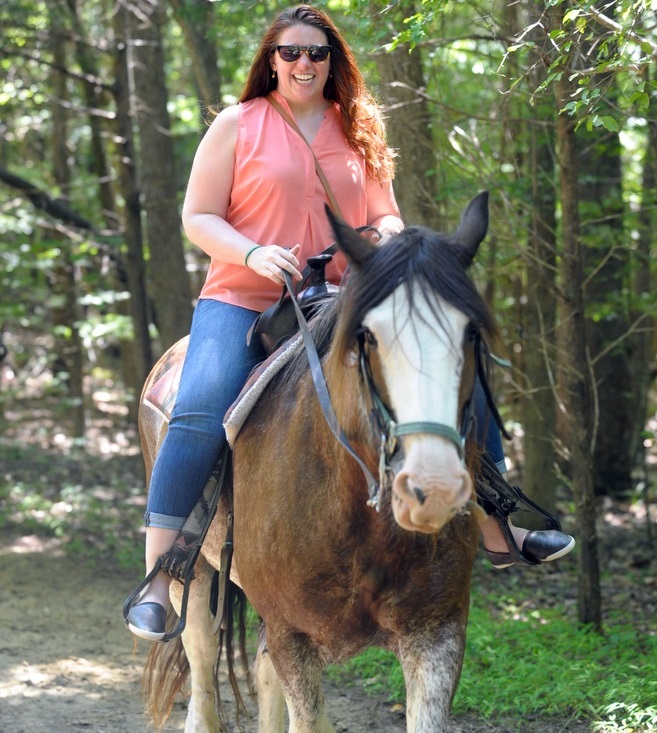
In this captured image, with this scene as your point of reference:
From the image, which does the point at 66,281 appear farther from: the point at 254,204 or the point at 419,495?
the point at 419,495

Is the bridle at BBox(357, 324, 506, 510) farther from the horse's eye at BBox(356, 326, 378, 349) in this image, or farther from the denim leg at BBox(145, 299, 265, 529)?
the denim leg at BBox(145, 299, 265, 529)

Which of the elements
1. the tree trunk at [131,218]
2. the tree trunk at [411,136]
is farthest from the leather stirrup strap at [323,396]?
the tree trunk at [131,218]

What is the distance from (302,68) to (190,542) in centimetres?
202

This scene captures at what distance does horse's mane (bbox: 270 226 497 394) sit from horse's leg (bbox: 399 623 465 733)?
104cm

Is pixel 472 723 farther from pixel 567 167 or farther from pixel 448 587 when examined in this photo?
pixel 567 167

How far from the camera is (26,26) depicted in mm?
11008

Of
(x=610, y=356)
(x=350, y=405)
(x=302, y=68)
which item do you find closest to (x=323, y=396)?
(x=350, y=405)

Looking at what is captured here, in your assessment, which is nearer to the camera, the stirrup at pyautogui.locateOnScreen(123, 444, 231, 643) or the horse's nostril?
the horse's nostril

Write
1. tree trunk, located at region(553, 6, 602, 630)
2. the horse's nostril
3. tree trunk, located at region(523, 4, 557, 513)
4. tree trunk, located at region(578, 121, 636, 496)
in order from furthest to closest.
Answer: tree trunk, located at region(578, 121, 636, 496)
tree trunk, located at region(523, 4, 557, 513)
tree trunk, located at region(553, 6, 602, 630)
the horse's nostril

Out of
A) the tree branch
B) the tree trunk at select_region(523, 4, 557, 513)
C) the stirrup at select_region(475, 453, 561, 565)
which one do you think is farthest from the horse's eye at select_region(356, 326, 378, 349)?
the tree branch

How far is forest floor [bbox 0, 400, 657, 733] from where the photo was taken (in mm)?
5293

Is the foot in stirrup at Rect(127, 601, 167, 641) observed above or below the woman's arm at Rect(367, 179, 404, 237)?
below

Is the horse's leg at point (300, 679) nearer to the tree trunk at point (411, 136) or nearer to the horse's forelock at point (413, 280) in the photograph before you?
the horse's forelock at point (413, 280)

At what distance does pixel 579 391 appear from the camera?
5852 mm
